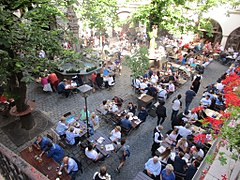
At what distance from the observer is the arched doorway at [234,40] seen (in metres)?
21.5

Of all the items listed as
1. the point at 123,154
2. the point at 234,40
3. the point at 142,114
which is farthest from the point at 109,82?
the point at 234,40

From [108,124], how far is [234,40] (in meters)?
18.7

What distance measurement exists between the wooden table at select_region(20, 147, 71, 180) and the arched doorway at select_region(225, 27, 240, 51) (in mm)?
21938

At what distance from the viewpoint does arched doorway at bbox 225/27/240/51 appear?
2146cm

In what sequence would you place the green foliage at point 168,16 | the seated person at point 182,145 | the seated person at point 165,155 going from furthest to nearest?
the green foliage at point 168,16 < the seated person at point 182,145 < the seated person at point 165,155

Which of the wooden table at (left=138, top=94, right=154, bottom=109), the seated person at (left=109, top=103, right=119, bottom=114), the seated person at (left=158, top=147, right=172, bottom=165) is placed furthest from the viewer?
the wooden table at (left=138, top=94, right=154, bottom=109)

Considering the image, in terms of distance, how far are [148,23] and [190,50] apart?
7735mm

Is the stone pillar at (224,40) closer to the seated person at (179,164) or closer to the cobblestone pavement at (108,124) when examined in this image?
the cobblestone pavement at (108,124)

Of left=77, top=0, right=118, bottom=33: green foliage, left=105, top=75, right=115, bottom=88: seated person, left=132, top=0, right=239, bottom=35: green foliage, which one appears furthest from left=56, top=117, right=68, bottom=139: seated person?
left=132, top=0, right=239, bottom=35: green foliage

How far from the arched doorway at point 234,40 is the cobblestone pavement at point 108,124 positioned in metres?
6.29

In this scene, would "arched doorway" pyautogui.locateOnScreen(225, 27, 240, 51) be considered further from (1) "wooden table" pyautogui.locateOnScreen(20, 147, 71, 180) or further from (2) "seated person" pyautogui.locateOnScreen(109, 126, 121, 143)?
(1) "wooden table" pyautogui.locateOnScreen(20, 147, 71, 180)

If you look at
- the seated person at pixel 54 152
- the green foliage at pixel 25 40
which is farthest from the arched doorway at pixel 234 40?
the seated person at pixel 54 152

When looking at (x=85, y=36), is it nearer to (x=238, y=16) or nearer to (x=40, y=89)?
(x=40, y=89)

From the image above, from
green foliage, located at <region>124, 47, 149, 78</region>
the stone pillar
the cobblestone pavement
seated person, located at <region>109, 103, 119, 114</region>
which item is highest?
the stone pillar
